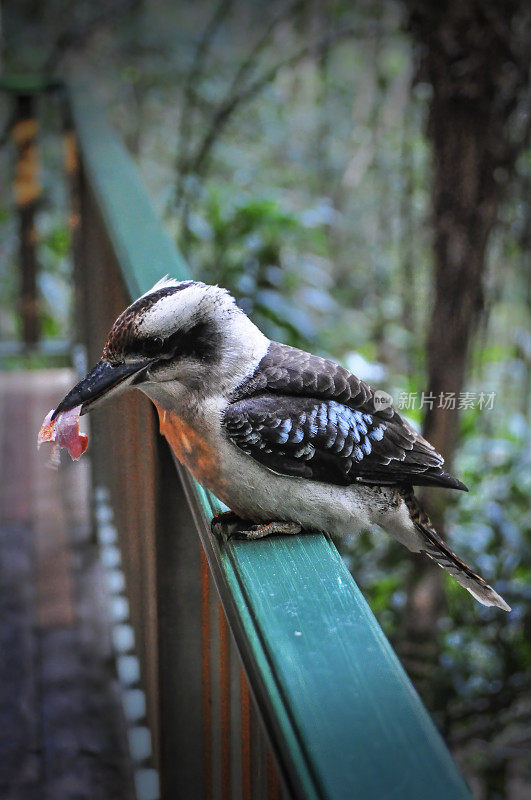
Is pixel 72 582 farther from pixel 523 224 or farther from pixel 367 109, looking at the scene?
pixel 367 109

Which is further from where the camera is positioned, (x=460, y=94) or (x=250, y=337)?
(x=460, y=94)

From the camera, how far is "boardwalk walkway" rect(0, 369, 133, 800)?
187 cm

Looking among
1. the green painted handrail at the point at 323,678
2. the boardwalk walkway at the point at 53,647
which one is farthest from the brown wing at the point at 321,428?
the boardwalk walkway at the point at 53,647

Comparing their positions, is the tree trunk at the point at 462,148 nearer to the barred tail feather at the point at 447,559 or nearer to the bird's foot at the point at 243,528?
the barred tail feather at the point at 447,559

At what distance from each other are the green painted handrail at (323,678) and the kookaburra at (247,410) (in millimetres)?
65

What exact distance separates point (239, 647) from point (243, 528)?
0.87 feet

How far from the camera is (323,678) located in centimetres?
74

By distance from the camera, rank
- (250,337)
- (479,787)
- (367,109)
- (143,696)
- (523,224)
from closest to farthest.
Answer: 1. (250,337)
2. (143,696)
3. (523,224)
4. (479,787)
5. (367,109)

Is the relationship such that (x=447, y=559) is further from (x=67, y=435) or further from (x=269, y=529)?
(x=67, y=435)

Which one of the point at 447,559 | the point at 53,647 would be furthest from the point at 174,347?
the point at 53,647

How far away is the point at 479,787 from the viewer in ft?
11.7

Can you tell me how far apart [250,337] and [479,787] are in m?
3.01

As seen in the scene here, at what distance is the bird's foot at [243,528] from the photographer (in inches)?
40.8

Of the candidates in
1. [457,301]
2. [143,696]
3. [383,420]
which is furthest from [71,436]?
[457,301]
